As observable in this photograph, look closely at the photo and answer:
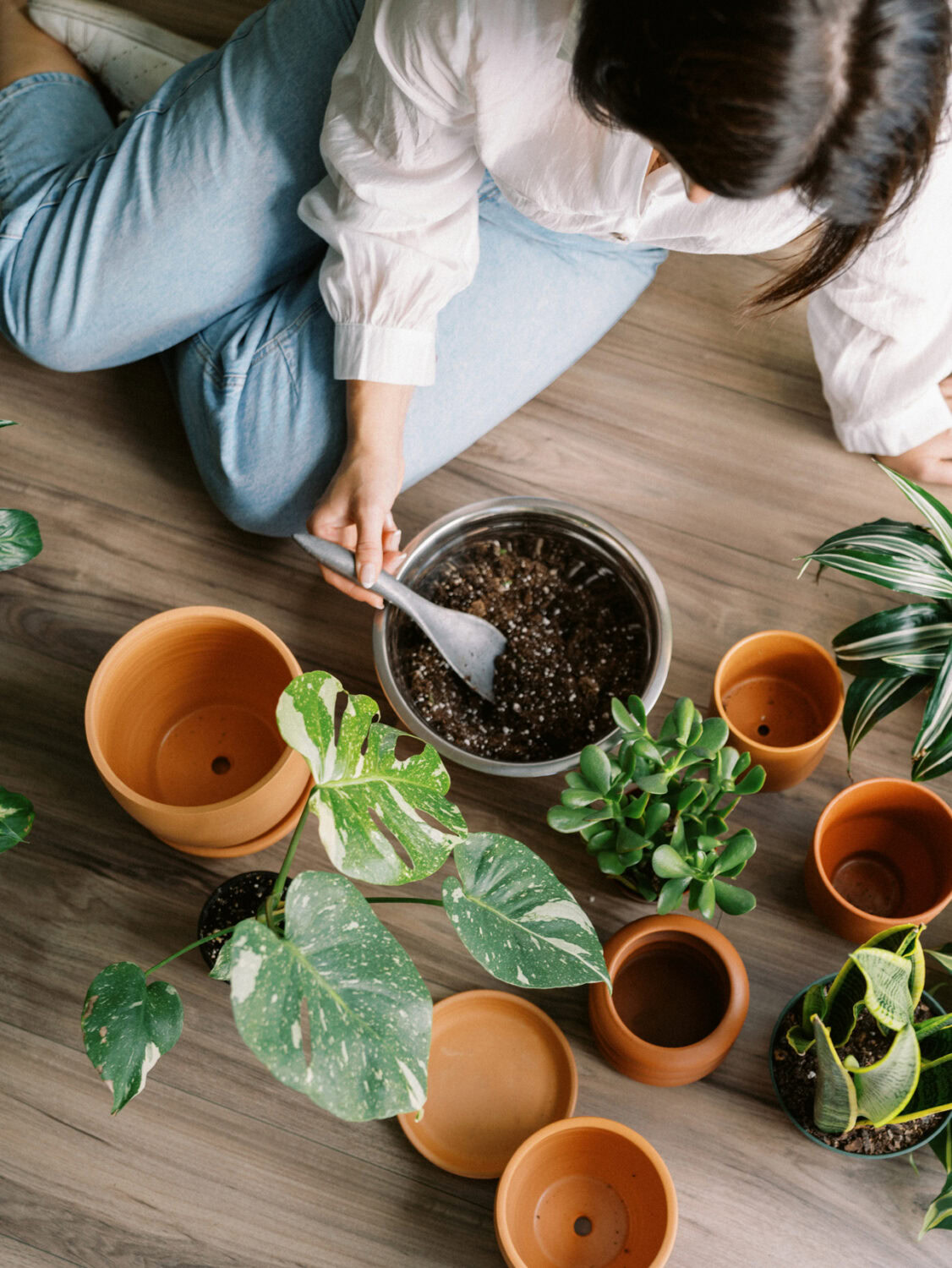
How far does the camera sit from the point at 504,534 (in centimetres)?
98

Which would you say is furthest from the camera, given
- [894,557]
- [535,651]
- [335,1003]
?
[535,651]

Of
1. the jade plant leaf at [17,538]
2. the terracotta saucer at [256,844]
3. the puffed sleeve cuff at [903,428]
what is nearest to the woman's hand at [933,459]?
the puffed sleeve cuff at [903,428]

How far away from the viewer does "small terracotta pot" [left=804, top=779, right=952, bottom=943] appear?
845mm

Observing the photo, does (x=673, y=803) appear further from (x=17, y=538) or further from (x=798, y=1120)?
(x=17, y=538)

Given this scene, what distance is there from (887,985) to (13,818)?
66 cm

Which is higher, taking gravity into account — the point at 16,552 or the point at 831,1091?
the point at 16,552

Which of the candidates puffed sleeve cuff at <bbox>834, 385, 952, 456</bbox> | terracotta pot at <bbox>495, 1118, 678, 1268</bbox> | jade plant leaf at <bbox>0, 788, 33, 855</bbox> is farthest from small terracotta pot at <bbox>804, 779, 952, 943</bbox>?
jade plant leaf at <bbox>0, 788, 33, 855</bbox>

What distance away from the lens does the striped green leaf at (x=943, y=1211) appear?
0.74 metres

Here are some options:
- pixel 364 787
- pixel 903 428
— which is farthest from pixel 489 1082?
pixel 903 428

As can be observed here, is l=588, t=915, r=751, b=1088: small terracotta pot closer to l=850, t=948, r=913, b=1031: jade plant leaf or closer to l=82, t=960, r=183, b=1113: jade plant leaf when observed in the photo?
l=850, t=948, r=913, b=1031: jade plant leaf

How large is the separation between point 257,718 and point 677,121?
0.64 metres

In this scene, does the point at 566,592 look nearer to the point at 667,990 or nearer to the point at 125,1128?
the point at 667,990

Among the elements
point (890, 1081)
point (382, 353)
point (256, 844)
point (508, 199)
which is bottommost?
point (256, 844)

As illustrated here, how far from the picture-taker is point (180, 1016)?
70 centimetres
